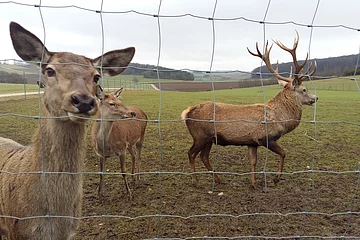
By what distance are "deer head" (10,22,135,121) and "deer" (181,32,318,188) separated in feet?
11.1

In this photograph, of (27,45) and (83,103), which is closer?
(83,103)

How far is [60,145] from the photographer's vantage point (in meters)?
2.47

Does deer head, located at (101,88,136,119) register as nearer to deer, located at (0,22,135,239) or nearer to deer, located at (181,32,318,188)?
deer, located at (181,32,318,188)

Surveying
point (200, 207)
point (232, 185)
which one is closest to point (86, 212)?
point (200, 207)

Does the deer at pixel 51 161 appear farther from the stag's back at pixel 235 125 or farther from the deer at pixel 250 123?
the stag's back at pixel 235 125

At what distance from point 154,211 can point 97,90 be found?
7.90 feet

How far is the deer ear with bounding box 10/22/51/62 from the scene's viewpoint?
2383 millimetres

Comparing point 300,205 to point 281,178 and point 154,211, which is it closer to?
point 281,178

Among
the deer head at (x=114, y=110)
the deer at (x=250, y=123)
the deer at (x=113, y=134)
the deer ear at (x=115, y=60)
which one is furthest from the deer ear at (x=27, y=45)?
the deer at (x=250, y=123)

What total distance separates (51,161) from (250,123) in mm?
4104

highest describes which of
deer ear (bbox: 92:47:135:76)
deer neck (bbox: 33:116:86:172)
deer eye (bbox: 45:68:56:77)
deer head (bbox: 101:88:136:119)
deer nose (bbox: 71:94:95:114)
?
deer ear (bbox: 92:47:135:76)

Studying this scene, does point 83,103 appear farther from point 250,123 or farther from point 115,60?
point 250,123

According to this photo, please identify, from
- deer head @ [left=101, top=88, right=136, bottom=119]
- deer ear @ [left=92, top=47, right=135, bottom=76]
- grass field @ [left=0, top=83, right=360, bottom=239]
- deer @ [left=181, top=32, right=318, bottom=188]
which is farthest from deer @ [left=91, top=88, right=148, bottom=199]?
deer ear @ [left=92, top=47, right=135, bottom=76]

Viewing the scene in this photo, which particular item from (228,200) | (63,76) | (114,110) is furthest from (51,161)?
(114,110)
